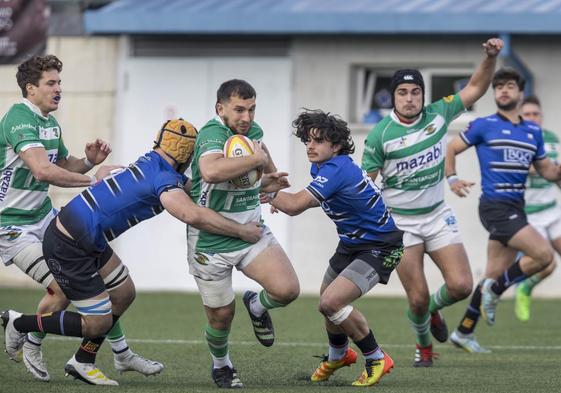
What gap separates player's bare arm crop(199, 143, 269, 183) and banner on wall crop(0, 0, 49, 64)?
10.6 metres

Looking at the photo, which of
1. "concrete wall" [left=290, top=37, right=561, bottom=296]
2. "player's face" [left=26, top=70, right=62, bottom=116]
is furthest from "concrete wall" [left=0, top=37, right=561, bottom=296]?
"player's face" [left=26, top=70, right=62, bottom=116]

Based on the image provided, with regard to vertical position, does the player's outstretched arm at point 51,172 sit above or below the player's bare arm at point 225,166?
below

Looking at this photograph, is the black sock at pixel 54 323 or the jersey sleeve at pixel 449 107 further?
the jersey sleeve at pixel 449 107

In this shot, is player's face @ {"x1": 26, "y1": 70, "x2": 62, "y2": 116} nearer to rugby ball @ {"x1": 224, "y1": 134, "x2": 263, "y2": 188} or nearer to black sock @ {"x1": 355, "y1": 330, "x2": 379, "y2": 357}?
rugby ball @ {"x1": 224, "y1": 134, "x2": 263, "y2": 188}

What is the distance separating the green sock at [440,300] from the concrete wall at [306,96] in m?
7.18

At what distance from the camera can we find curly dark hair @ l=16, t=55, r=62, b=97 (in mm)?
8906

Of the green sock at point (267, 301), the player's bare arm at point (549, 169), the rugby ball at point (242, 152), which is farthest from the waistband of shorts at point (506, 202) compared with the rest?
the rugby ball at point (242, 152)

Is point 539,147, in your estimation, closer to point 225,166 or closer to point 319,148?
point 319,148

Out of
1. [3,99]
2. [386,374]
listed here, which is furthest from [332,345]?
[3,99]

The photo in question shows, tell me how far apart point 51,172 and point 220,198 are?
1.21m

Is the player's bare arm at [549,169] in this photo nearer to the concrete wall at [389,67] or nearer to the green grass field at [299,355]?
the green grass field at [299,355]

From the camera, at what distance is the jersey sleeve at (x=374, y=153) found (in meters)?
9.59

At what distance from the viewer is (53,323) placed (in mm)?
8281

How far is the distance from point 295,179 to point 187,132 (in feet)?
32.6
